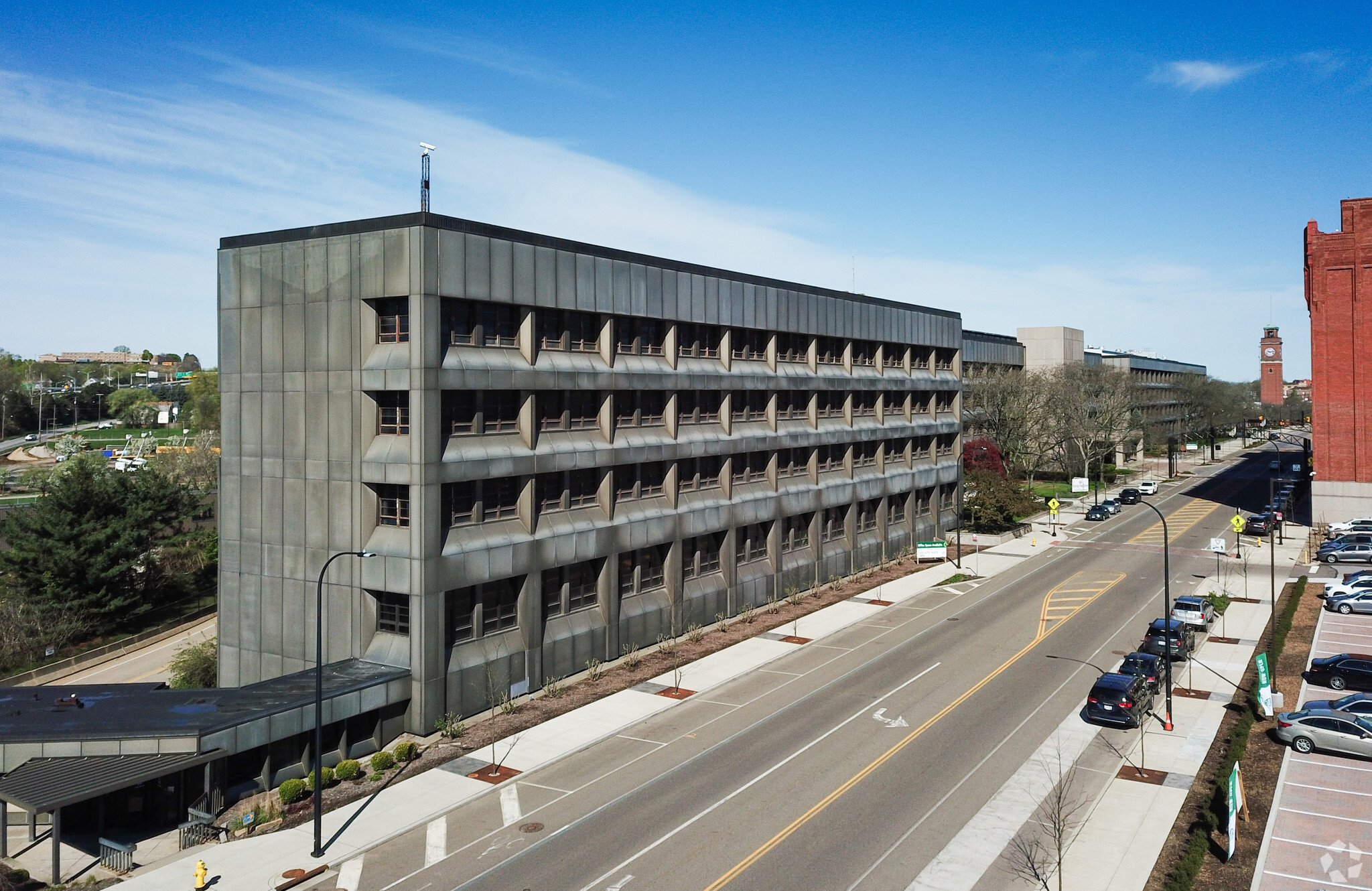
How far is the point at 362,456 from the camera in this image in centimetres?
3394

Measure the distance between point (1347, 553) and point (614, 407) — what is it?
5144 cm

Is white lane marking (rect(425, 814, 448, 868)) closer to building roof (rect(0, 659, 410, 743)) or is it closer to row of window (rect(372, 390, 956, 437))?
building roof (rect(0, 659, 410, 743))

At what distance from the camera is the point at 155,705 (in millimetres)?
29484

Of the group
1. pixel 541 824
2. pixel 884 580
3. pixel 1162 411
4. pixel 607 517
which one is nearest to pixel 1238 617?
pixel 884 580

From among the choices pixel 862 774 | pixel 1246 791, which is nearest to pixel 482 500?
pixel 862 774

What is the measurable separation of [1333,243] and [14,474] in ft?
487

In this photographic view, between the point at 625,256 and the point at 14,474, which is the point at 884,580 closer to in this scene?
the point at 625,256

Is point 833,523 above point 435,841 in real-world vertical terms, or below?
above

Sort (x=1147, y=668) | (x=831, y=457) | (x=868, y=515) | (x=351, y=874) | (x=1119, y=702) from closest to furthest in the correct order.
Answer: (x=351, y=874) → (x=1119, y=702) → (x=1147, y=668) → (x=831, y=457) → (x=868, y=515)

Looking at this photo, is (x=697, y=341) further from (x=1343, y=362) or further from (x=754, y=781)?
(x=1343, y=362)

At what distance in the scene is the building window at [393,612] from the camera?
111 ft

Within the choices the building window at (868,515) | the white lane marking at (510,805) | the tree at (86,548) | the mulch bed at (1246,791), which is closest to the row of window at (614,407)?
the building window at (868,515)

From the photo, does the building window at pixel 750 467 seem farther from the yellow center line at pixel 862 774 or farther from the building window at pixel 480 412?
the yellow center line at pixel 862 774

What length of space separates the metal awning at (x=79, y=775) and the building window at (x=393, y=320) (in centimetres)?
1487
